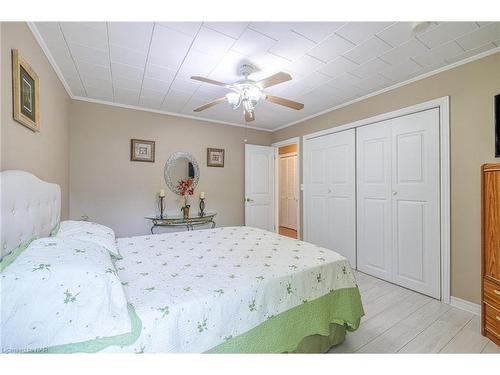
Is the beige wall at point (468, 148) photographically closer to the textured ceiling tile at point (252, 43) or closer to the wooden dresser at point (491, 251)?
the wooden dresser at point (491, 251)

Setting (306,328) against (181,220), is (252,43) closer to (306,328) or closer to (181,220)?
(306,328)

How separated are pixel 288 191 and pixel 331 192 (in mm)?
2730

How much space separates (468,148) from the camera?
6.96 feet

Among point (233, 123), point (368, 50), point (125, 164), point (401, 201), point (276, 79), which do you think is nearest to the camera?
point (276, 79)

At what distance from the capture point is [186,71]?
2326 millimetres

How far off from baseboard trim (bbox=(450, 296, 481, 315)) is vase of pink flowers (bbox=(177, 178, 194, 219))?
11.1 feet

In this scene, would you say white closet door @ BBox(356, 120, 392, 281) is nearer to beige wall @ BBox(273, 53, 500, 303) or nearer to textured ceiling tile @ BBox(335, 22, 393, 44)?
beige wall @ BBox(273, 53, 500, 303)

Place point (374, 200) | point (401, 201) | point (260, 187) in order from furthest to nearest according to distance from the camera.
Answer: point (260, 187)
point (374, 200)
point (401, 201)

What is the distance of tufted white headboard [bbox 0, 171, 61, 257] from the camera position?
1141 millimetres

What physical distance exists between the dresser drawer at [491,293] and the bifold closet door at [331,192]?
4.76ft

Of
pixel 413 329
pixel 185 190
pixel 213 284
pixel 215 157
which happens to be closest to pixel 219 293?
pixel 213 284

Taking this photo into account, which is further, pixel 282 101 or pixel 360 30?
pixel 282 101

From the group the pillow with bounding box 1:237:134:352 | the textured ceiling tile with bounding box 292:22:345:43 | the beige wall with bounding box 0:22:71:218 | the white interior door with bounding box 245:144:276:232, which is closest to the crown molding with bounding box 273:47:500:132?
the white interior door with bounding box 245:144:276:232
